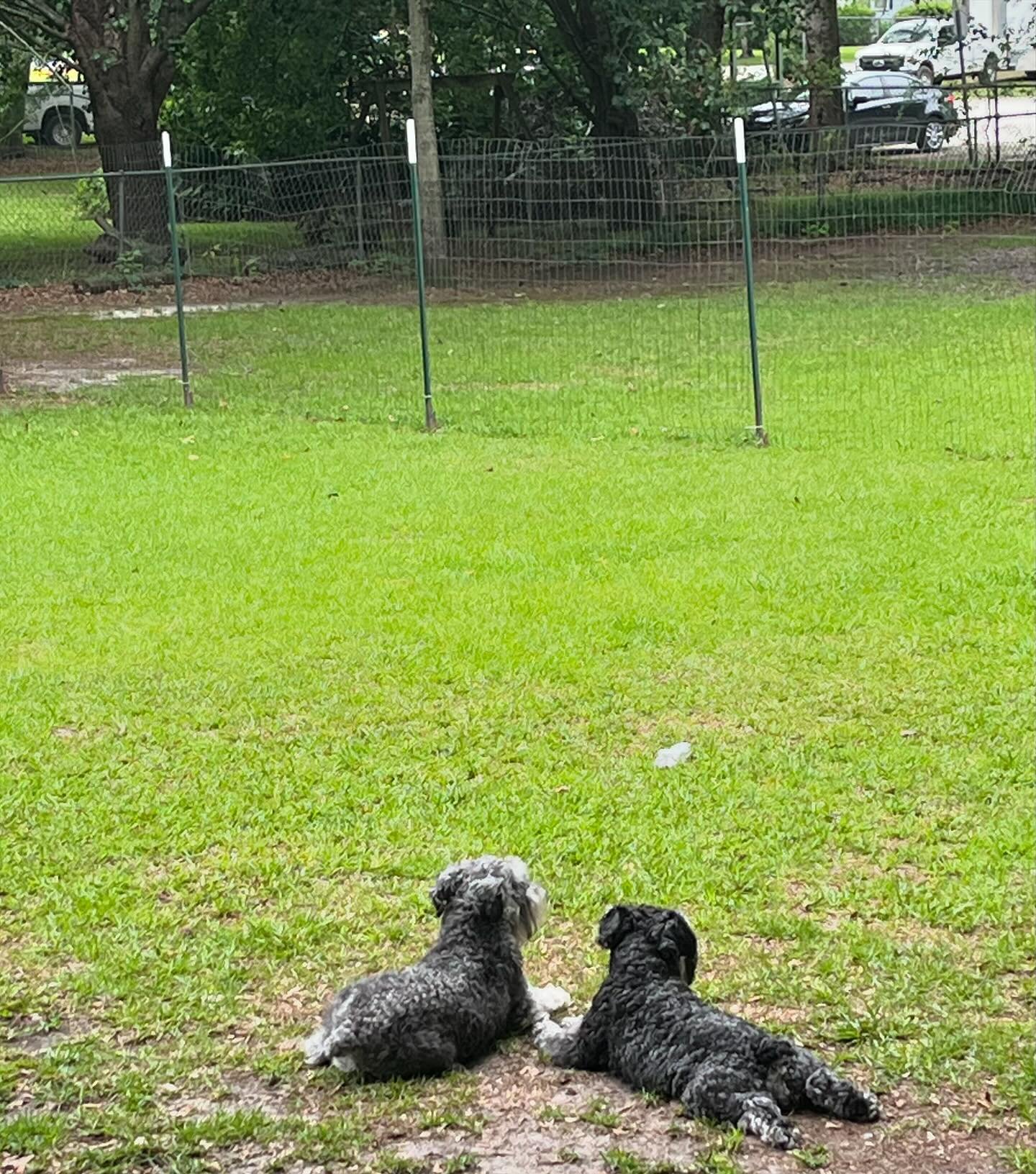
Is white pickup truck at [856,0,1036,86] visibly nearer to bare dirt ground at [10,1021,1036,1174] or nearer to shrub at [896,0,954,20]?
shrub at [896,0,954,20]

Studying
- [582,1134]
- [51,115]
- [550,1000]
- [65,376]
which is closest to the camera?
[582,1134]

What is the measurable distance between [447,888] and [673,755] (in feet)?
5.53

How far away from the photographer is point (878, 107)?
29.3 m

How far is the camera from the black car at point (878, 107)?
24.1m

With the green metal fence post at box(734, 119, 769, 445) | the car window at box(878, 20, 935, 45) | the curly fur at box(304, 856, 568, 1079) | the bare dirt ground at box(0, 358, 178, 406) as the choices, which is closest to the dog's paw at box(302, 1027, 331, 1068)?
the curly fur at box(304, 856, 568, 1079)

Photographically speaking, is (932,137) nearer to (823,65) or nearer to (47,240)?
(823,65)

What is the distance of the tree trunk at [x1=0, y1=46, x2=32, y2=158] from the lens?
27891 mm

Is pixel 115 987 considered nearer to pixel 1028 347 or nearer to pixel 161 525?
pixel 161 525

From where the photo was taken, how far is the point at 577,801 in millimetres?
5148

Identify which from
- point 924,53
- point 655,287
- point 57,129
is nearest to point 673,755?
point 655,287

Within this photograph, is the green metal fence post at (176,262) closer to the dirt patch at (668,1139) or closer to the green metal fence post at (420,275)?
the green metal fence post at (420,275)

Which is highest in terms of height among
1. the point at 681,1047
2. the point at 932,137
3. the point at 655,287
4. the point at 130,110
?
the point at 130,110

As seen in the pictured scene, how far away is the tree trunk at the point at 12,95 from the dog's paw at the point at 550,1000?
25.5m

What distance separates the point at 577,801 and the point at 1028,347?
1020cm
